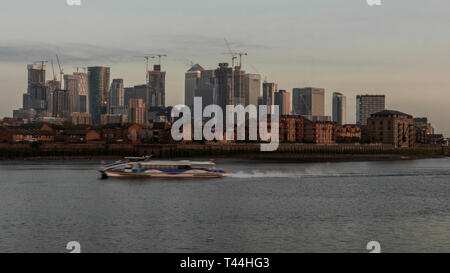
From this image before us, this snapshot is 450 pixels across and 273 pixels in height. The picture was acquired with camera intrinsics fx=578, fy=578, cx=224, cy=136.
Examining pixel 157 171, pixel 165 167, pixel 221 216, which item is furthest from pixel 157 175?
pixel 221 216

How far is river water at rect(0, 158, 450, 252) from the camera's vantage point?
47.3m

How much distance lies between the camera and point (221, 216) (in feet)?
205

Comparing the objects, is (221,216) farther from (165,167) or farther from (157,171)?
(165,167)

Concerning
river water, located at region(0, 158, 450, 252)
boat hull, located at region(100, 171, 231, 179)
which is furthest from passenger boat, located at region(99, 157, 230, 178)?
river water, located at region(0, 158, 450, 252)

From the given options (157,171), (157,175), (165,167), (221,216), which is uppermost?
(165,167)

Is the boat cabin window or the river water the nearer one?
the river water

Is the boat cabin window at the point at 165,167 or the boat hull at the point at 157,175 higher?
the boat cabin window at the point at 165,167

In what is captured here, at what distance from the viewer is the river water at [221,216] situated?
155 ft

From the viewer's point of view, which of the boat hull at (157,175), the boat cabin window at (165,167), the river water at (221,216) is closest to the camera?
Result: the river water at (221,216)

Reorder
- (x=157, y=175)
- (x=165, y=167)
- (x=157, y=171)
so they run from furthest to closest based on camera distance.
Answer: (x=165, y=167) → (x=157, y=171) → (x=157, y=175)

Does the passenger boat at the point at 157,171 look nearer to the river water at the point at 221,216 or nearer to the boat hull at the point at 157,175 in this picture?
the boat hull at the point at 157,175

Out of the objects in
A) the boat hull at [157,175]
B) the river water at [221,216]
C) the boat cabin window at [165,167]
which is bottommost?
the river water at [221,216]

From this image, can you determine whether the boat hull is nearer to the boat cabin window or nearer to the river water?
the boat cabin window

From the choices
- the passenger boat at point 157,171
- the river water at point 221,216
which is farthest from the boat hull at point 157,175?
the river water at point 221,216
